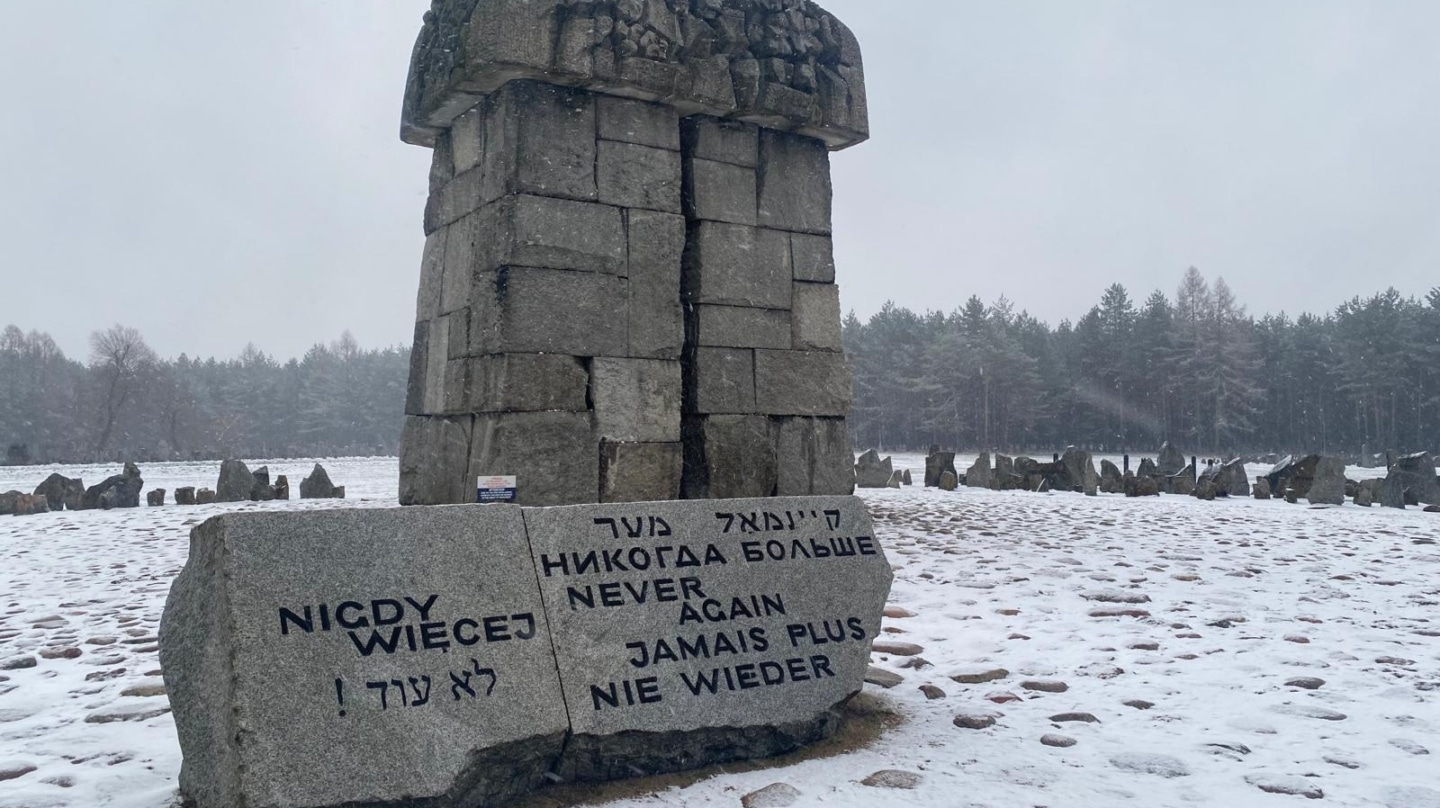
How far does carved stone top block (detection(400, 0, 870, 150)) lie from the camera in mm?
5152

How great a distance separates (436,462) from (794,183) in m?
2.78

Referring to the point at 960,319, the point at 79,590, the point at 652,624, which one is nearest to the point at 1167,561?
the point at 652,624

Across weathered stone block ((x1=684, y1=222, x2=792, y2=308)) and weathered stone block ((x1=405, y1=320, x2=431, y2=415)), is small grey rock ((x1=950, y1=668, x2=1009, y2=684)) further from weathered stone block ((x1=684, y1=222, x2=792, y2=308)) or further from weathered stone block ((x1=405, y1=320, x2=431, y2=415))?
weathered stone block ((x1=405, y1=320, x2=431, y2=415))

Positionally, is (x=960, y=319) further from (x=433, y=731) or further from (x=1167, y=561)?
(x=433, y=731)

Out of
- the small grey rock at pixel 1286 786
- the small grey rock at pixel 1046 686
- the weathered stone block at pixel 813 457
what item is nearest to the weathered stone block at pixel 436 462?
the weathered stone block at pixel 813 457

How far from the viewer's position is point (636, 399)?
17.8 ft

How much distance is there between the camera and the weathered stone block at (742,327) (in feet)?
18.8

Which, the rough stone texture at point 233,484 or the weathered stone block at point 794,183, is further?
the rough stone texture at point 233,484

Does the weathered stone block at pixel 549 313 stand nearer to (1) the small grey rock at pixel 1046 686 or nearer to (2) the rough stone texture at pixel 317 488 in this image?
(1) the small grey rock at pixel 1046 686

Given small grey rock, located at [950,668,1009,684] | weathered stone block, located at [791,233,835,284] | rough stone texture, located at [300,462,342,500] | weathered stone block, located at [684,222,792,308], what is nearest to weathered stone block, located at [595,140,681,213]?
weathered stone block, located at [684,222,792,308]

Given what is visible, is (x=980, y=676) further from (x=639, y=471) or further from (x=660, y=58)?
(x=660, y=58)

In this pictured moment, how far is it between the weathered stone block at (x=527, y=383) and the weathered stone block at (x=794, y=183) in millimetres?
1629

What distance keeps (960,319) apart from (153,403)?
4847cm

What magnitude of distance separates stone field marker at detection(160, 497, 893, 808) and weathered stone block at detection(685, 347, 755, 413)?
1.73 meters
